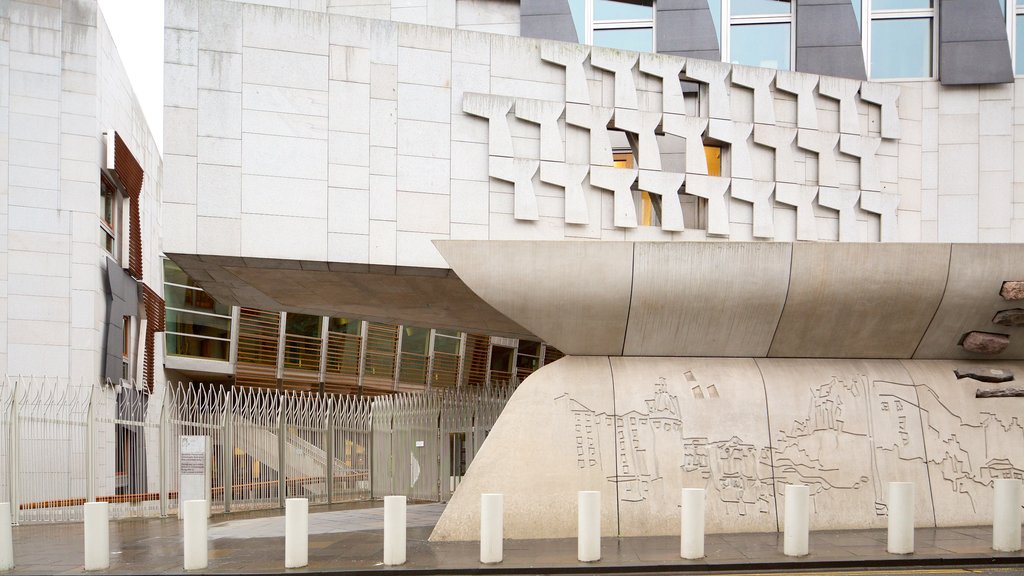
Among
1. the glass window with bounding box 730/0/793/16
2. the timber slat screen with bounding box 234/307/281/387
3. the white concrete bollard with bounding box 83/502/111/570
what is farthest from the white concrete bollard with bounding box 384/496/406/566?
the timber slat screen with bounding box 234/307/281/387

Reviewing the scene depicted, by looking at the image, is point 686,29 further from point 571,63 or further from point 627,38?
point 571,63

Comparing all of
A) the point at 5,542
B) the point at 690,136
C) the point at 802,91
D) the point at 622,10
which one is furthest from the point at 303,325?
the point at 5,542

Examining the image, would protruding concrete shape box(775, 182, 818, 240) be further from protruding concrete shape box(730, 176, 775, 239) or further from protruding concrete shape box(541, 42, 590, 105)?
protruding concrete shape box(541, 42, 590, 105)

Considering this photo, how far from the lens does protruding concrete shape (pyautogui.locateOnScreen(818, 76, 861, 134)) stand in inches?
698

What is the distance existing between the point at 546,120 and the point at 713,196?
3.58 m

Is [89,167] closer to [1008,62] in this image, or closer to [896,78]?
[896,78]

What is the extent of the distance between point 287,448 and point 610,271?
9.46 metres

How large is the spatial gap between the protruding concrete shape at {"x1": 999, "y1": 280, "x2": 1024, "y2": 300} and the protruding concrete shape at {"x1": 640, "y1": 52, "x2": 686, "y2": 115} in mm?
6495

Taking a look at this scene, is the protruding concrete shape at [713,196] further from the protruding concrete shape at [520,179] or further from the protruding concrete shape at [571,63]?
the protruding concrete shape at [520,179]

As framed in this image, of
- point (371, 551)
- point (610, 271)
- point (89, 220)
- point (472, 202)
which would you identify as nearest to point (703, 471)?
point (610, 271)

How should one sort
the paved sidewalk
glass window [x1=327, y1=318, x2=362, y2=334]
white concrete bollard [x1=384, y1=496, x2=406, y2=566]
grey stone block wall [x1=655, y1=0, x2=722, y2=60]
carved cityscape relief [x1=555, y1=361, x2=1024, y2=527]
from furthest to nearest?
glass window [x1=327, y1=318, x2=362, y2=334] → grey stone block wall [x1=655, y1=0, x2=722, y2=60] → carved cityscape relief [x1=555, y1=361, x2=1024, y2=527] → white concrete bollard [x1=384, y1=496, x2=406, y2=566] → the paved sidewalk

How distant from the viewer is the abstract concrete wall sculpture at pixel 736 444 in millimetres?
12617

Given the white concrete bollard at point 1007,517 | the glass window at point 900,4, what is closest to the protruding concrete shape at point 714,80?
the glass window at point 900,4

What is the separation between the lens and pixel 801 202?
17406 mm
